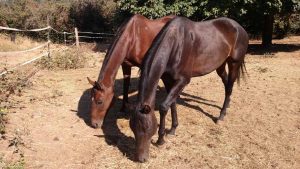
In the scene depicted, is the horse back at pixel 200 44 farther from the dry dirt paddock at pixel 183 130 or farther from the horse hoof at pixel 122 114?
the horse hoof at pixel 122 114

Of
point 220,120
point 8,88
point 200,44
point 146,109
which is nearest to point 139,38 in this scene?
point 200,44

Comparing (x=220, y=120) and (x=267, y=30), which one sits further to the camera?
(x=267, y=30)

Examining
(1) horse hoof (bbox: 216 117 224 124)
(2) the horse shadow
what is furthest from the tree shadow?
(1) horse hoof (bbox: 216 117 224 124)

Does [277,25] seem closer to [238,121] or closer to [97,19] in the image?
[97,19]

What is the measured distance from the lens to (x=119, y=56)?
5602mm

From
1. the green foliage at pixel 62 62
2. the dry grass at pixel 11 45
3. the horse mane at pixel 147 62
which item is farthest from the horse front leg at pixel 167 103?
the dry grass at pixel 11 45

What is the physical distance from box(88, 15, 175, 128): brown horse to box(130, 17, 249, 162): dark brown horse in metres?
0.83

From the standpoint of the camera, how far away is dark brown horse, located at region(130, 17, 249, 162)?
431 centimetres

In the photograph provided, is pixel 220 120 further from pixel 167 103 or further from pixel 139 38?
pixel 139 38

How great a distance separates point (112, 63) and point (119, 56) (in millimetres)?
177

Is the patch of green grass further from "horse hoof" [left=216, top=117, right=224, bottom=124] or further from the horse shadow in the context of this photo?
"horse hoof" [left=216, top=117, right=224, bottom=124]

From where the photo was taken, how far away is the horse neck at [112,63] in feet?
18.0

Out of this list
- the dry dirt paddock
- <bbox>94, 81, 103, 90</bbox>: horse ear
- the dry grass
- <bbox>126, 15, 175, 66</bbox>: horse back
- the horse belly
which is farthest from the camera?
the dry grass

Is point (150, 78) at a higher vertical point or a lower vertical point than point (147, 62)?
lower
